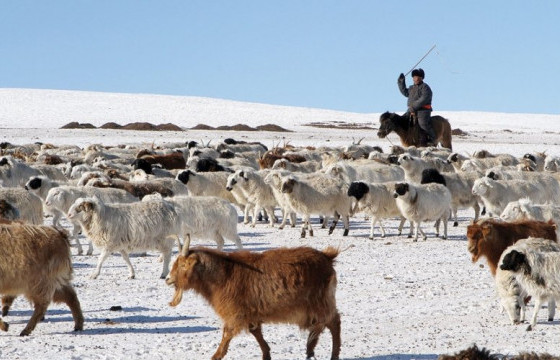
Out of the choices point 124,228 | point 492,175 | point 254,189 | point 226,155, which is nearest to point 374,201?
point 254,189

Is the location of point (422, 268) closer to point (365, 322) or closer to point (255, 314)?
point (365, 322)

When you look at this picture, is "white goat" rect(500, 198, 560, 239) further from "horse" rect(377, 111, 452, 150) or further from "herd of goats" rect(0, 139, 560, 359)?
"horse" rect(377, 111, 452, 150)

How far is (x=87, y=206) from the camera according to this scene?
41.8 ft

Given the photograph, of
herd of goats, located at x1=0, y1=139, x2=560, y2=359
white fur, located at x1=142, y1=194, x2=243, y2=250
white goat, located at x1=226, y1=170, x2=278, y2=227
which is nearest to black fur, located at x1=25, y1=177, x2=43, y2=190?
herd of goats, located at x1=0, y1=139, x2=560, y2=359

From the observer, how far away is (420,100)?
26.2m

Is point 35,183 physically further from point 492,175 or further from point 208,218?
point 492,175

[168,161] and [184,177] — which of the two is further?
[168,161]

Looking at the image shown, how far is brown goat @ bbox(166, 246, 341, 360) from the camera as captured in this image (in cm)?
761

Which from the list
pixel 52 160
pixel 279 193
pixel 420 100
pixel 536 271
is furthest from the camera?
pixel 52 160

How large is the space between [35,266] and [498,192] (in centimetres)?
1099

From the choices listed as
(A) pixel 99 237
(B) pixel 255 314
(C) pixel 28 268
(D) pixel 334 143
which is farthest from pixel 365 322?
(D) pixel 334 143

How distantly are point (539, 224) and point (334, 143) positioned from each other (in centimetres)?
3395

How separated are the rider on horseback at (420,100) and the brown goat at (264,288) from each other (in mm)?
18957

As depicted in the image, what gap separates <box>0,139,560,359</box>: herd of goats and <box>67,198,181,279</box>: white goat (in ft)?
0.05
